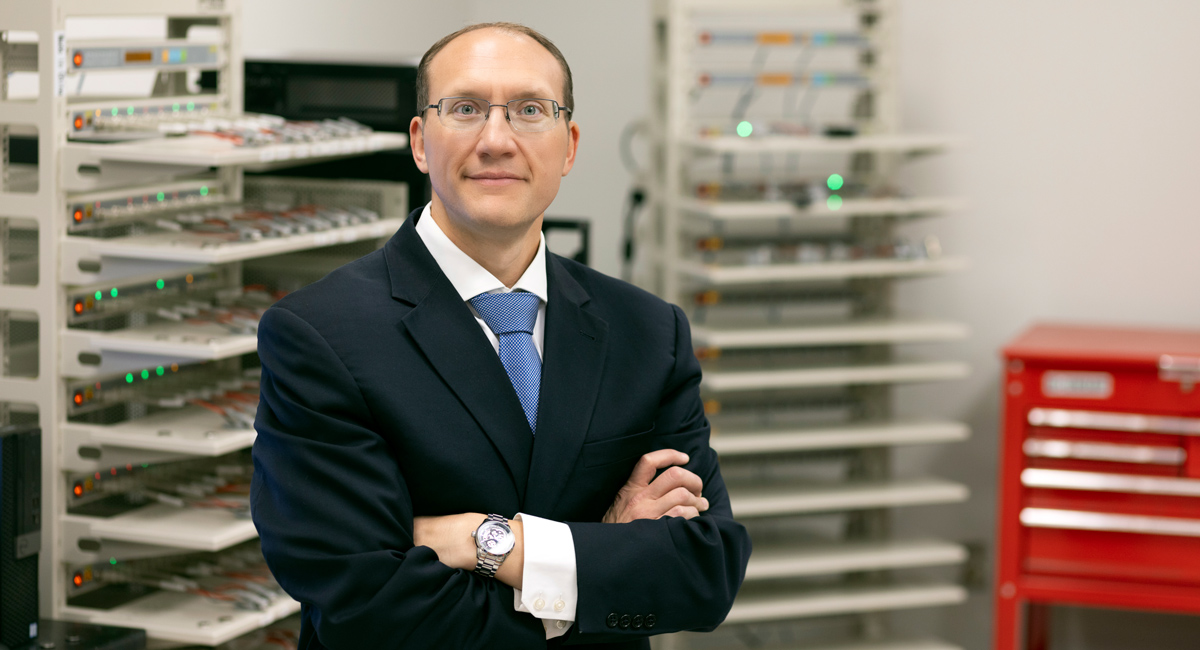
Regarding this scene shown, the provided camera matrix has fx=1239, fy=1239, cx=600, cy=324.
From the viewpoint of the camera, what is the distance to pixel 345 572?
1.30 metres

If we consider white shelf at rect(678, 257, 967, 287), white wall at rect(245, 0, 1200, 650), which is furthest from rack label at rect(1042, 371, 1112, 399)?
white wall at rect(245, 0, 1200, 650)

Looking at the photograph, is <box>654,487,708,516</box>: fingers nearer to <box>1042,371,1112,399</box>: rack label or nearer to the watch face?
the watch face

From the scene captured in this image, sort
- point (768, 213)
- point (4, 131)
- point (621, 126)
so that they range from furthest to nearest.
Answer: point (621, 126) → point (768, 213) → point (4, 131)

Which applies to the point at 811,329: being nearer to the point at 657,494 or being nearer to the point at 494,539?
the point at 657,494

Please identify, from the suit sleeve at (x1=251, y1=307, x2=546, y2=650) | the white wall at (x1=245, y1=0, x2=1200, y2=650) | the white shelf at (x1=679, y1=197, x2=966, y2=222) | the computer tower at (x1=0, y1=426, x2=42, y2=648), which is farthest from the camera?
the white wall at (x1=245, y1=0, x2=1200, y2=650)

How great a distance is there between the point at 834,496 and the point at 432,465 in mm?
2220

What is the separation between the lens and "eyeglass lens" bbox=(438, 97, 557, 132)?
138 centimetres

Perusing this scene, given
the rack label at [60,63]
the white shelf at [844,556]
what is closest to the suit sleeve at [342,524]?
the rack label at [60,63]

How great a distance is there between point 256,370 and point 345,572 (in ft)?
5.13

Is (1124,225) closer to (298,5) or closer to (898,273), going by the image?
(898,273)

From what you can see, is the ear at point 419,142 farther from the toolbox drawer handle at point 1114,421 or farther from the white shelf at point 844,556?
the toolbox drawer handle at point 1114,421

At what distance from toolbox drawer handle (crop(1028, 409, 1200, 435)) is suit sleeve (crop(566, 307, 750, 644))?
203 cm

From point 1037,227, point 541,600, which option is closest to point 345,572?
point 541,600

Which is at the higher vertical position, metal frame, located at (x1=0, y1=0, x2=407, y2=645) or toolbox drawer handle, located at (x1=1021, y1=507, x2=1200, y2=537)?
metal frame, located at (x1=0, y1=0, x2=407, y2=645)
